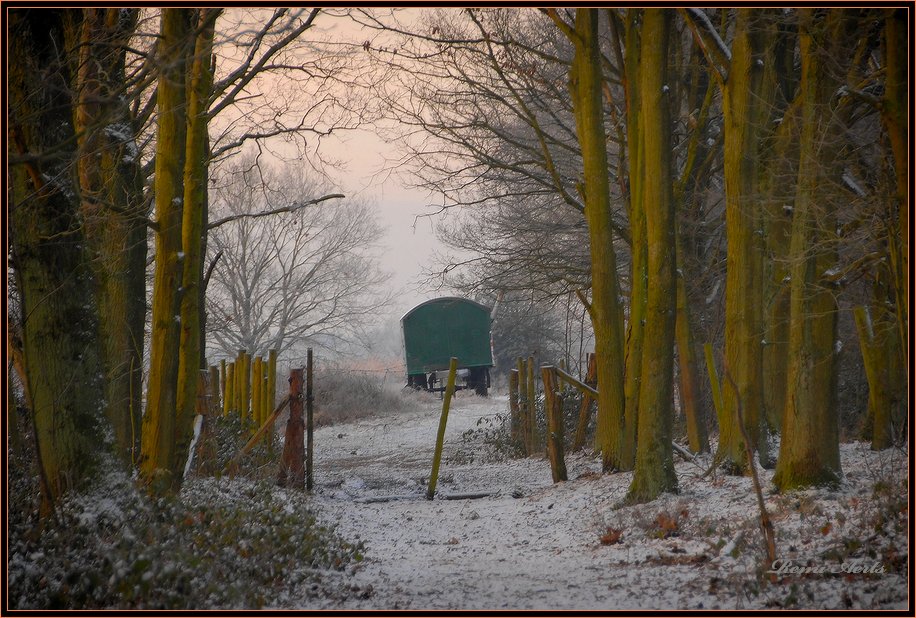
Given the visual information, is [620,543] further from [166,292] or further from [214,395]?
[214,395]

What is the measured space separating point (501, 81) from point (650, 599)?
10.1 metres

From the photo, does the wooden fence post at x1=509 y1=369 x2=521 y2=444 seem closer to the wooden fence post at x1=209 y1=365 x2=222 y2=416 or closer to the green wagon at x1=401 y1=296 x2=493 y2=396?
the wooden fence post at x1=209 y1=365 x2=222 y2=416

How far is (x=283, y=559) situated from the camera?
6.10 m

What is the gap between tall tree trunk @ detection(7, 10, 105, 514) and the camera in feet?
19.3

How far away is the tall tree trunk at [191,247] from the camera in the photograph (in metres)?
7.97

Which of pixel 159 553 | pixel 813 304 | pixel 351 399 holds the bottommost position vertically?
pixel 159 553

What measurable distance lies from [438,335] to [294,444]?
61.4ft

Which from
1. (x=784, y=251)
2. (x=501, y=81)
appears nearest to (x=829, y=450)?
(x=784, y=251)

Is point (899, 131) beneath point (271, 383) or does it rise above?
above

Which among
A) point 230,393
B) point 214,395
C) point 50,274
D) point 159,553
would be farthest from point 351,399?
point 159,553

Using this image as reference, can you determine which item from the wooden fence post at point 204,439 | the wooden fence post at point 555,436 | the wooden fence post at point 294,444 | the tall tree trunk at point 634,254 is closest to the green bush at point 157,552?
the wooden fence post at point 204,439

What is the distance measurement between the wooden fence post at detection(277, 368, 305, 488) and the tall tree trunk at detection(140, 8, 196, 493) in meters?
2.69

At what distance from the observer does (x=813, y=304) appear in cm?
750

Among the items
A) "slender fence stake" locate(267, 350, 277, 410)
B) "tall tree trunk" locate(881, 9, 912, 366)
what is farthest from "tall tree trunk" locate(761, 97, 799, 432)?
"slender fence stake" locate(267, 350, 277, 410)
